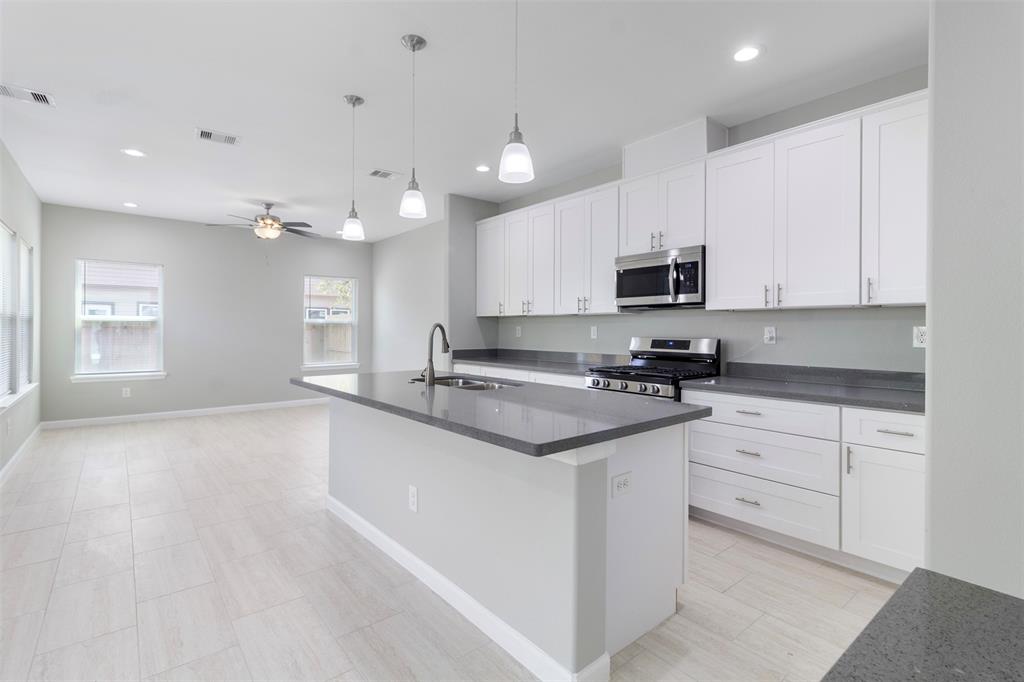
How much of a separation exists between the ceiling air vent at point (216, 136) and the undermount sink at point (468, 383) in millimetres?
2569

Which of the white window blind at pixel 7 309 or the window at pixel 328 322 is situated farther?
the window at pixel 328 322

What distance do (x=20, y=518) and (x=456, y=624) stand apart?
3.23 metres

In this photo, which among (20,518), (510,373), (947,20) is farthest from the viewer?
(510,373)

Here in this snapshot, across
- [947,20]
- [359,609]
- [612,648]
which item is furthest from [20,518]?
[947,20]

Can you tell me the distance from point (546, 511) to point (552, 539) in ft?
0.32

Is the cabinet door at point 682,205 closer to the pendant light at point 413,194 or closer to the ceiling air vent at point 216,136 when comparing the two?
the pendant light at point 413,194

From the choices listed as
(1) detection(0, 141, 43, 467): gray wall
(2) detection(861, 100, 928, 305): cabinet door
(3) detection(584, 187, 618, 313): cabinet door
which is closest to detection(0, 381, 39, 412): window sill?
(1) detection(0, 141, 43, 467): gray wall

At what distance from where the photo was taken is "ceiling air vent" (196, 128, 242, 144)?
3691 millimetres

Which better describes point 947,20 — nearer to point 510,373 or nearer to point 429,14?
point 429,14

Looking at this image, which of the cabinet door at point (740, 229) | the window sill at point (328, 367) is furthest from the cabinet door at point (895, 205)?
the window sill at point (328, 367)

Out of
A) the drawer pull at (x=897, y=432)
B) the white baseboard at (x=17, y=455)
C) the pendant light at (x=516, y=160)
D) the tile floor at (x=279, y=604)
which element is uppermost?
the pendant light at (x=516, y=160)

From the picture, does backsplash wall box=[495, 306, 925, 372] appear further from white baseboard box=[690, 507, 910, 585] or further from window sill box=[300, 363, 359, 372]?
window sill box=[300, 363, 359, 372]

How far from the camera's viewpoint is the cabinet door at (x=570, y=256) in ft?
14.4

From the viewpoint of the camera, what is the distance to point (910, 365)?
2779 mm
